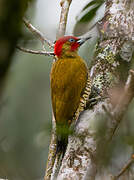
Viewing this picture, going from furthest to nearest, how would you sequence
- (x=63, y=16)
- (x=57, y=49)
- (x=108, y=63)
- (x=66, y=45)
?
(x=66, y=45) < (x=57, y=49) < (x=63, y=16) < (x=108, y=63)

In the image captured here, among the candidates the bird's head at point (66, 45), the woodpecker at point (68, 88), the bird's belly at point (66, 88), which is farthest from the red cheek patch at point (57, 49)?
the bird's belly at point (66, 88)

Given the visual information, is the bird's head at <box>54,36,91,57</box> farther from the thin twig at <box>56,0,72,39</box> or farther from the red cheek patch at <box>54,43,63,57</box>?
the thin twig at <box>56,0,72,39</box>

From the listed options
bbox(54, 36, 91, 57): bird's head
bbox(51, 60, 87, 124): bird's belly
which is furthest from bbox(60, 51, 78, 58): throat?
bbox(51, 60, 87, 124): bird's belly

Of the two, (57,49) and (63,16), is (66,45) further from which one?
(63,16)

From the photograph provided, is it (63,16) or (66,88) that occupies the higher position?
(63,16)

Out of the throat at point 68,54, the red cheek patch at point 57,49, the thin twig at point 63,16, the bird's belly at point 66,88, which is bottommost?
the bird's belly at point 66,88

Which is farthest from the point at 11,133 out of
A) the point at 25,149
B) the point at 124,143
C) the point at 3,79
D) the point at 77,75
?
the point at 3,79

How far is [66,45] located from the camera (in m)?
3.47

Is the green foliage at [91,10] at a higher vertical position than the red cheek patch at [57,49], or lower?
higher

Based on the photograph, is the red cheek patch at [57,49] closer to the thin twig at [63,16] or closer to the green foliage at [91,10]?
the thin twig at [63,16]

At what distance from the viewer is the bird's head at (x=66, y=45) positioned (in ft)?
11.0

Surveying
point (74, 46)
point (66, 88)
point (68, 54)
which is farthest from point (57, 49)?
point (66, 88)

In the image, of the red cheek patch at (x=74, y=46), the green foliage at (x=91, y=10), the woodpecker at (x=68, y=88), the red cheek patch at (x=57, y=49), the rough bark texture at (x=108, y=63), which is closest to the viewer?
the rough bark texture at (x=108, y=63)

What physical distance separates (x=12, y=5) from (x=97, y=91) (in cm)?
221
